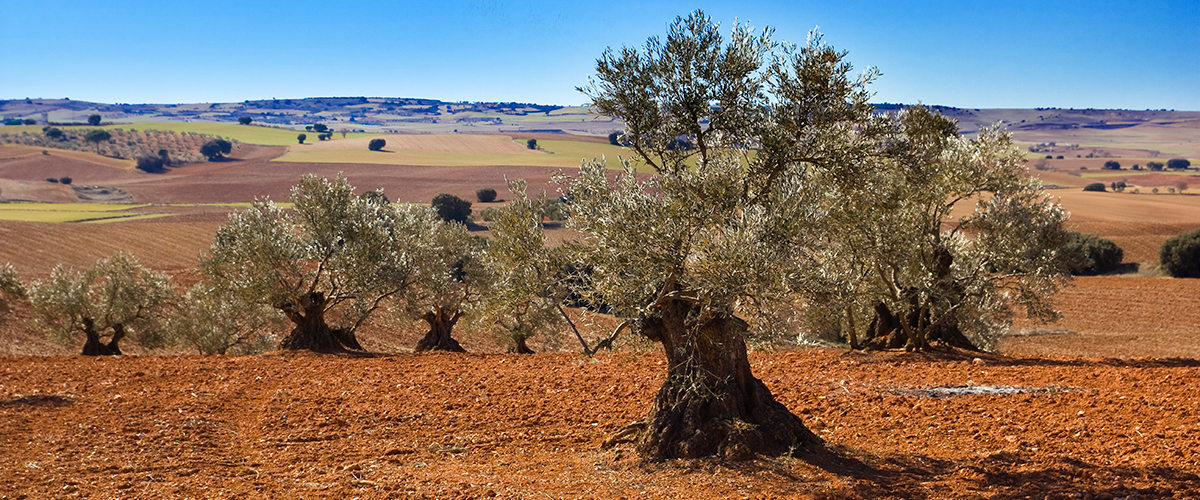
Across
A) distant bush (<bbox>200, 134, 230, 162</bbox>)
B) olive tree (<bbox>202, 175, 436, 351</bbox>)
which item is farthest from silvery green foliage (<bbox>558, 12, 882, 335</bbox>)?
distant bush (<bbox>200, 134, 230, 162</bbox>)

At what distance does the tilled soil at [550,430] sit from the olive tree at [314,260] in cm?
471

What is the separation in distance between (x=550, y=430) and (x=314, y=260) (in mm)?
15507

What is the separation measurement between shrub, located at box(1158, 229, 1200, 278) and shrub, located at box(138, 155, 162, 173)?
532 ft

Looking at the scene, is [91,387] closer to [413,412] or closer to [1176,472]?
[413,412]

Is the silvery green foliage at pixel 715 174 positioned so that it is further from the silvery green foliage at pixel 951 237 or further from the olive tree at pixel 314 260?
the olive tree at pixel 314 260

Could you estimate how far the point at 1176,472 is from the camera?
30.0ft

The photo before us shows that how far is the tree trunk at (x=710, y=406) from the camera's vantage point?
10914mm

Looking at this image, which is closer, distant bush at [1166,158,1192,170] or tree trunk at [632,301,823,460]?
tree trunk at [632,301,823,460]

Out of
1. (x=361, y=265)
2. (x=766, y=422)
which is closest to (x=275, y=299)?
(x=361, y=265)

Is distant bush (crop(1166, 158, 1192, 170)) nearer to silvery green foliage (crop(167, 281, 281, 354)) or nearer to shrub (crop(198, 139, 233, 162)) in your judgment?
silvery green foliage (crop(167, 281, 281, 354))

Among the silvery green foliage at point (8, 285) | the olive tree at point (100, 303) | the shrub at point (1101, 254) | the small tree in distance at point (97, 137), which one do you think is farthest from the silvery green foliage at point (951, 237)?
the small tree in distance at point (97, 137)

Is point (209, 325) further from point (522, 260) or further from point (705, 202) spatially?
point (705, 202)

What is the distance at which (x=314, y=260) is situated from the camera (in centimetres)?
2605

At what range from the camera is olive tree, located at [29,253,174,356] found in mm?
28250
